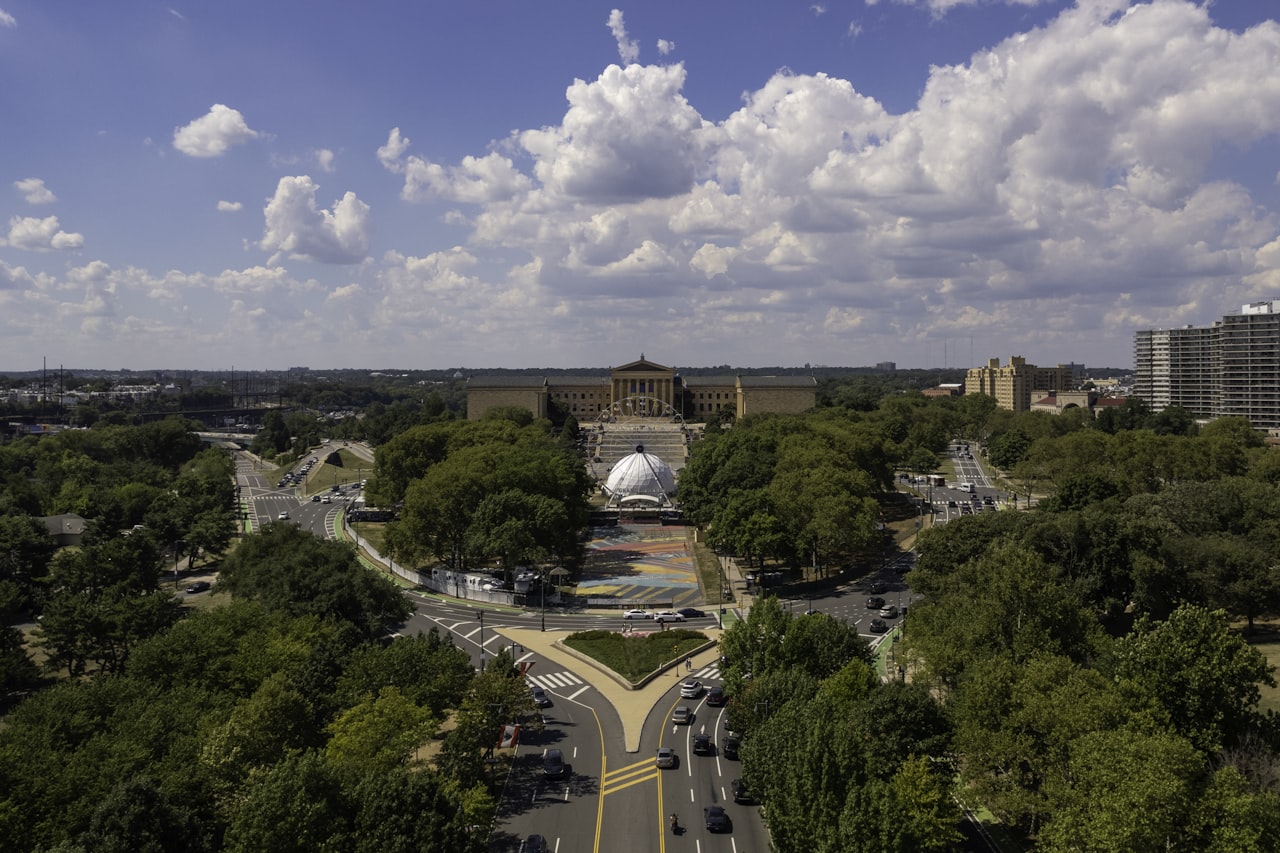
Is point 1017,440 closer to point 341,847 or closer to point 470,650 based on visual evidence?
point 470,650

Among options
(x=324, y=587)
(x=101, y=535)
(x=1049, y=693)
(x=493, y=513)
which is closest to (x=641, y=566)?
(x=493, y=513)

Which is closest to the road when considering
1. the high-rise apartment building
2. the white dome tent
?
the white dome tent

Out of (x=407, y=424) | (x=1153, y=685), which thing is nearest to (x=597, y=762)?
(x=1153, y=685)

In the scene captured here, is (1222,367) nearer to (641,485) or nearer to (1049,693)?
(641,485)

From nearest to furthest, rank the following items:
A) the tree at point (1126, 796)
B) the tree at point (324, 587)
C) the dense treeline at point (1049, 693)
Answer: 1. the tree at point (1126, 796)
2. the dense treeline at point (1049, 693)
3. the tree at point (324, 587)

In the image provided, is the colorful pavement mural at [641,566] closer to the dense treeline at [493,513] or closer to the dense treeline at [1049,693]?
the dense treeline at [493,513]

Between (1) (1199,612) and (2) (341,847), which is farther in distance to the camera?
(1) (1199,612)

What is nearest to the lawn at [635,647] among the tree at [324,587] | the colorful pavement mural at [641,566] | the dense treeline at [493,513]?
the colorful pavement mural at [641,566]

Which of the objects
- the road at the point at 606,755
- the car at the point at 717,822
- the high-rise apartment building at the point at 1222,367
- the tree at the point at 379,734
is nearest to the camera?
the tree at the point at 379,734
